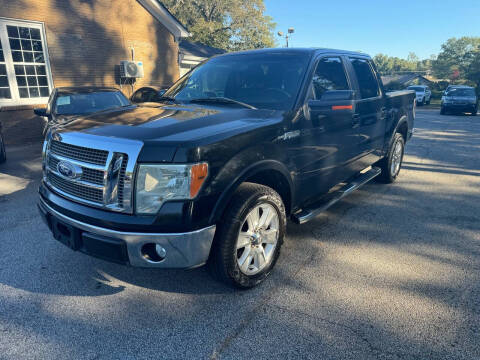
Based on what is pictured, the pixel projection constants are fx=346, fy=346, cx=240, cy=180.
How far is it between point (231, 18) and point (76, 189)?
3701 cm

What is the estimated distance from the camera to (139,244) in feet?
7.56

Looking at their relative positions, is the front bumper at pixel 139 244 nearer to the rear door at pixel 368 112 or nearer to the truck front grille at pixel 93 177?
the truck front grille at pixel 93 177

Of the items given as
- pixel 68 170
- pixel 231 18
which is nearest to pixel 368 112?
pixel 68 170

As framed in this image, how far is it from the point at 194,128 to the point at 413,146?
8988 mm

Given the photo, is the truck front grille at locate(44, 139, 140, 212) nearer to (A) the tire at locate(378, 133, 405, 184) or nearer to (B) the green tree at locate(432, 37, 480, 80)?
(A) the tire at locate(378, 133, 405, 184)

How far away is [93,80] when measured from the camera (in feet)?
40.9

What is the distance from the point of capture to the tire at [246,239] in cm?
254

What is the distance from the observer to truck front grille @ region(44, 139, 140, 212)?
232 centimetres

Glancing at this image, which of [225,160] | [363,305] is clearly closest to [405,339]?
[363,305]

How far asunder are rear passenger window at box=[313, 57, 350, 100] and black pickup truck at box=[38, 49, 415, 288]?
0.02m

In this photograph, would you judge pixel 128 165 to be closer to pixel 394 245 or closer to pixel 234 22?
pixel 394 245

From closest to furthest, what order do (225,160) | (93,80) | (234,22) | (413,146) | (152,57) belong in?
(225,160) → (413,146) → (93,80) → (152,57) → (234,22)

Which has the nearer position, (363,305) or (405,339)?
(405,339)

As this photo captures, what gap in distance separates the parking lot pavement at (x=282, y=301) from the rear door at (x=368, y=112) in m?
0.99
